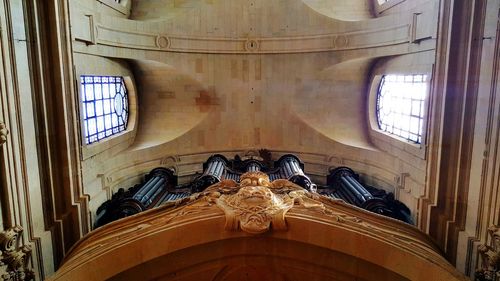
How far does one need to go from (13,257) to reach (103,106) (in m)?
5.90

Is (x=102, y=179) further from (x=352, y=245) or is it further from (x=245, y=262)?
(x=352, y=245)

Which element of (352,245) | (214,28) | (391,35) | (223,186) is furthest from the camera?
(214,28)

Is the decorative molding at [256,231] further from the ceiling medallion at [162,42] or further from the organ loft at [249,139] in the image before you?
the ceiling medallion at [162,42]

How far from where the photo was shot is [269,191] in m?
6.04

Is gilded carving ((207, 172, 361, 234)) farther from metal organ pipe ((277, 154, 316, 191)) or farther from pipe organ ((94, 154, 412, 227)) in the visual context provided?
metal organ pipe ((277, 154, 316, 191))

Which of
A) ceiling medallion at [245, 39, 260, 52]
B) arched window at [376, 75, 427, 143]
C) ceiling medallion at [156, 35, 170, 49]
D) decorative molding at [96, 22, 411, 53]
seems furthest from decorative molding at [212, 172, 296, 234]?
ceiling medallion at [245, 39, 260, 52]

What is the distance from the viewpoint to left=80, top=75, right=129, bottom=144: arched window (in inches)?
361

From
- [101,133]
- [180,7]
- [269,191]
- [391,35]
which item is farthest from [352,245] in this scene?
[180,7]

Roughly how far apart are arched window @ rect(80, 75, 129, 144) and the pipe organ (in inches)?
71.7

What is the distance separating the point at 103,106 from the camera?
1034 centimetres

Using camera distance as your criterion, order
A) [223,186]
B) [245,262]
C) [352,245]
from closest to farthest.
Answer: [352,245], [245,262], [223,186]

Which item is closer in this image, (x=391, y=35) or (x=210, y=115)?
(x=391, y=35)

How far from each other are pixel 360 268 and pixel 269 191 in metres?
1.85

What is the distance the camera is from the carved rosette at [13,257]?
16.5 ft
